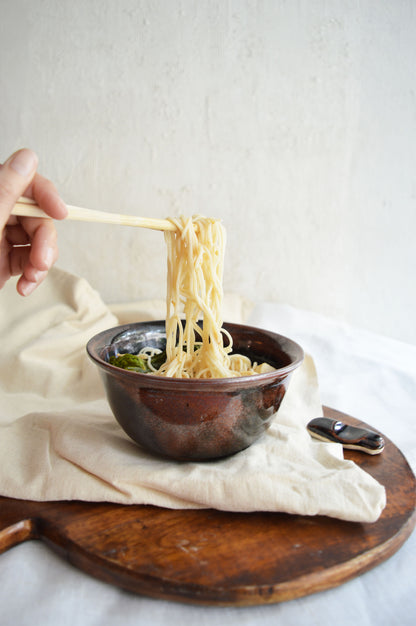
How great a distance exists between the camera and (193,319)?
1.27 meters

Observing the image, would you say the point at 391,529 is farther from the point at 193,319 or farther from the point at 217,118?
the point at 217,118

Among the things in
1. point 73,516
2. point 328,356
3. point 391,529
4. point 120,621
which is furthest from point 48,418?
point 328,356

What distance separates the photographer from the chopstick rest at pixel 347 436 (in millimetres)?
1155

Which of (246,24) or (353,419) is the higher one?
(246,24)

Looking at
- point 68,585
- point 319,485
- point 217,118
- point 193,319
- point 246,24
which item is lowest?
point 68,585

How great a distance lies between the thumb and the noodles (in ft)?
1.41

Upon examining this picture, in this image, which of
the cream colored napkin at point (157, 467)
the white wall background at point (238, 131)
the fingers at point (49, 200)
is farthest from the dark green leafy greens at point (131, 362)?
the white wall background at point (238, 131)

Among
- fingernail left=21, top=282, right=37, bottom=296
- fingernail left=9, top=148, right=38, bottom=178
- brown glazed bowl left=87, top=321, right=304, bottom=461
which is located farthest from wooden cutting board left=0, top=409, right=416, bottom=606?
fingernail left=9, top=148, right=38, bottom=178

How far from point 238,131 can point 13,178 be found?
157 centimetres

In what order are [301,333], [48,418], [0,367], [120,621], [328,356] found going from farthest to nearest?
1. [301,333]
2. [328,356]
3. [0,367]
4. [48,418]
5. [120,621]

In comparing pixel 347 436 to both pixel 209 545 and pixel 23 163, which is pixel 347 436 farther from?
pixel 23 163

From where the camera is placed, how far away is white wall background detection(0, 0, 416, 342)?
1.96 metres

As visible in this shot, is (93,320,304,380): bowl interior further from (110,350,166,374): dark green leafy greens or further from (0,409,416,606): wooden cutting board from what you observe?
(0,409,416,606): wooden cutting board

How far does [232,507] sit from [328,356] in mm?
1126
